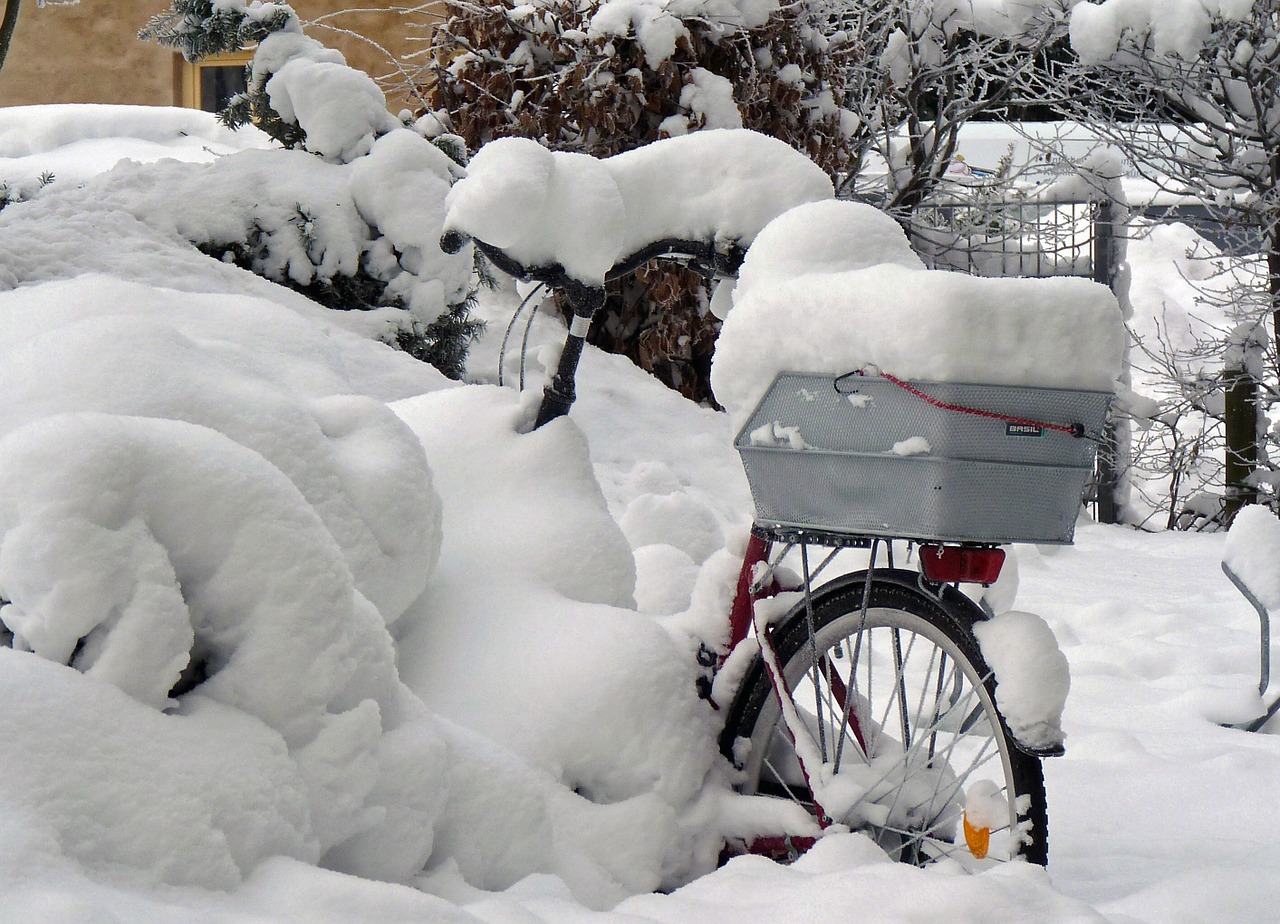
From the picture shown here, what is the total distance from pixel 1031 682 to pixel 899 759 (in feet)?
1.09

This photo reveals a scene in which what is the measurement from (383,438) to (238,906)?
0.91 meters

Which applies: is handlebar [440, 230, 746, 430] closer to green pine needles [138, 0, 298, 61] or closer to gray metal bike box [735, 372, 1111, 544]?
gray metal bike box [735, 372, 1111, 544]

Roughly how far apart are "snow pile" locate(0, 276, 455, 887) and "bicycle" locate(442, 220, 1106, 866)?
58 cm

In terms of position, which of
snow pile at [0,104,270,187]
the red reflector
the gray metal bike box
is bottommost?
snow pile at [0,104,270,187]

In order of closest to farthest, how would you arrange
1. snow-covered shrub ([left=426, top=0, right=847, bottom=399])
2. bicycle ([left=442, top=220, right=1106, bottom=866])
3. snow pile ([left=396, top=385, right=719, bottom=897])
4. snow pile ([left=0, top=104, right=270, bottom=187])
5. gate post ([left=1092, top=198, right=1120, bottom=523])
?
1. bicycle ([left=442, top=220, right=1106, bottom=866])
2. snow pile ([left=396, top=385, right=719, bottom=897])
3. snow-covered shrub ([left=426, top=0, right=847, bottom=399])
4. gate post ([left=1092, top=198, right=1120, bottom=523])
5. snow pile ([left=0, top=104, right=270, bottom=187])

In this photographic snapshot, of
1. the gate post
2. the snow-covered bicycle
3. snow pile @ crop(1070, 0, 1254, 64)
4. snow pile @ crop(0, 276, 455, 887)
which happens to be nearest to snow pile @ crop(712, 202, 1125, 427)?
the snow-covered bicycle

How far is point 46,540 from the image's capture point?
1.25m

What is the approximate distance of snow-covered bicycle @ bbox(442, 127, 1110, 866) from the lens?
1.64m

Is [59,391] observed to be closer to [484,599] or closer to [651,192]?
[484,599]

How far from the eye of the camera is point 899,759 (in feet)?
6.28

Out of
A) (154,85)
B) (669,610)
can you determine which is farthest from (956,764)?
(154,85)

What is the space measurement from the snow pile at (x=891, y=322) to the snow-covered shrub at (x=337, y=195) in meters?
3.10

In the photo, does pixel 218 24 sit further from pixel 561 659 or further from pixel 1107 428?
pixel 1107 428

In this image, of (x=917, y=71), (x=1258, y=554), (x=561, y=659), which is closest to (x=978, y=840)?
(x=561, y=659)
